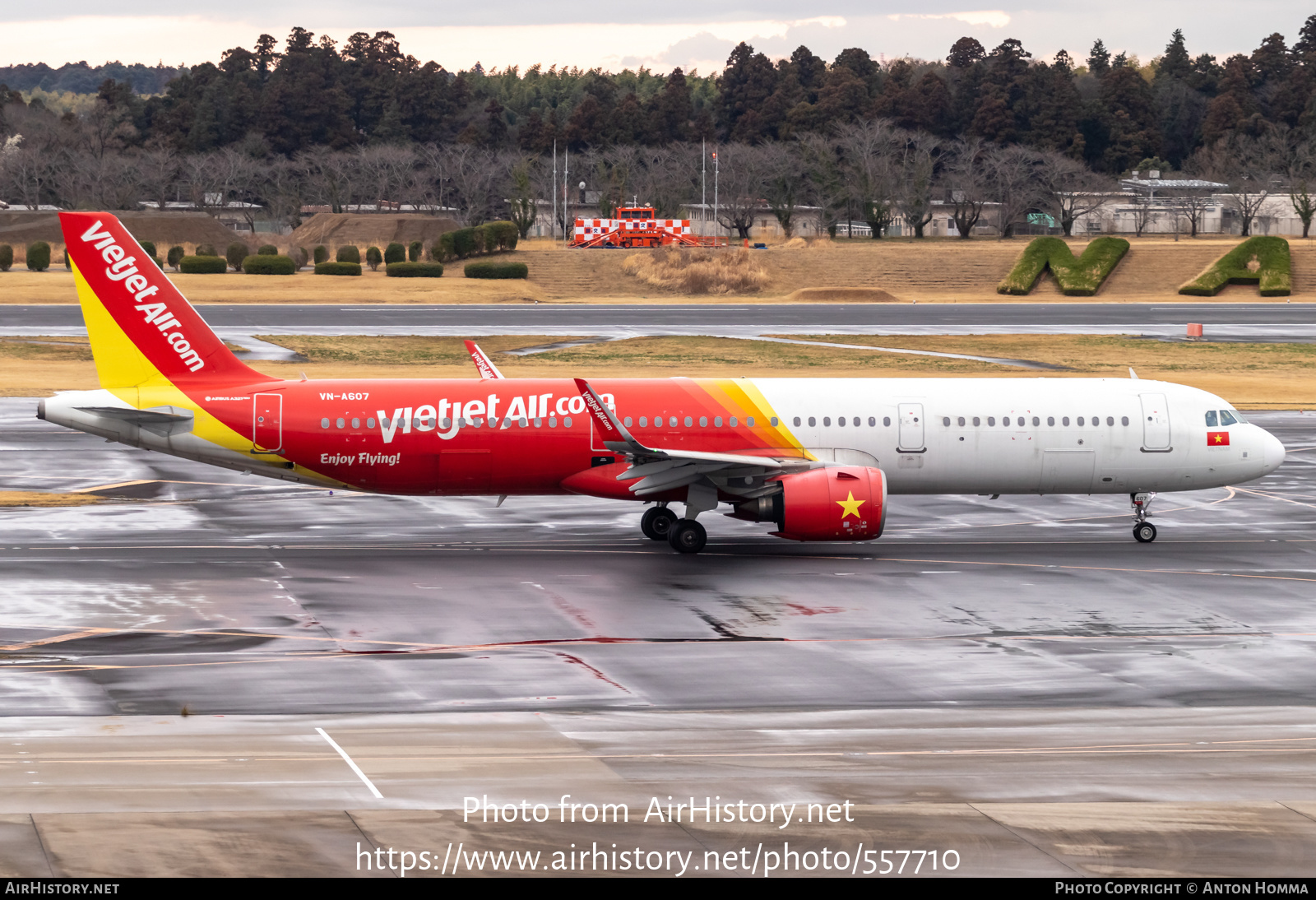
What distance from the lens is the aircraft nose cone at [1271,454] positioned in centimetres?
3766

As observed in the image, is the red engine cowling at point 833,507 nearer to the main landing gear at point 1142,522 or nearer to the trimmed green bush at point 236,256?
the main landing gear at point 1142,522

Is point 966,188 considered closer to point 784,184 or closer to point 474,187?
point 784,184

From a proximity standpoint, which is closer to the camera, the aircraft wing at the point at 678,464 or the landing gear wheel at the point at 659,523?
the aircraft wing at the point at 678,464

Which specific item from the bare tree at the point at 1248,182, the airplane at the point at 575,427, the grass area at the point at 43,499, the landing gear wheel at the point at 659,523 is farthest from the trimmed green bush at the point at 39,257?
the bare tree at the point at 1248,182

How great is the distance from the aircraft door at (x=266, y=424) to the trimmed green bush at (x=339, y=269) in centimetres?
10431

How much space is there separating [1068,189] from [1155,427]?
155605mm

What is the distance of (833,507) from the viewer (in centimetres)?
3338

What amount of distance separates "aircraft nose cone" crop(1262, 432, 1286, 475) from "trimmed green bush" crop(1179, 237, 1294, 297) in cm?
9884

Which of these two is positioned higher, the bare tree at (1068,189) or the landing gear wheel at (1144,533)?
the bare tree at (1068,189)

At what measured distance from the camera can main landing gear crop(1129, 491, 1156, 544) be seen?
3772cm

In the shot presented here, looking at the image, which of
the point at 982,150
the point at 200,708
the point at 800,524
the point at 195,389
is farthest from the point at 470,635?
the point at 982,150

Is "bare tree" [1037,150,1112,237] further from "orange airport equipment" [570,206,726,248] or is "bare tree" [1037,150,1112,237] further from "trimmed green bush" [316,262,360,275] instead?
"trimmed green bush" [316,262,360,275]

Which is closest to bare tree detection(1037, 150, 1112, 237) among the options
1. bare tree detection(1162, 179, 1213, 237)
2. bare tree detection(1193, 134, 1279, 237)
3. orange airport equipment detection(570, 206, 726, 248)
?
bare tree detection(1162, 179, 1213, 237)

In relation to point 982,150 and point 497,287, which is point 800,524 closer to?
point 497,287
